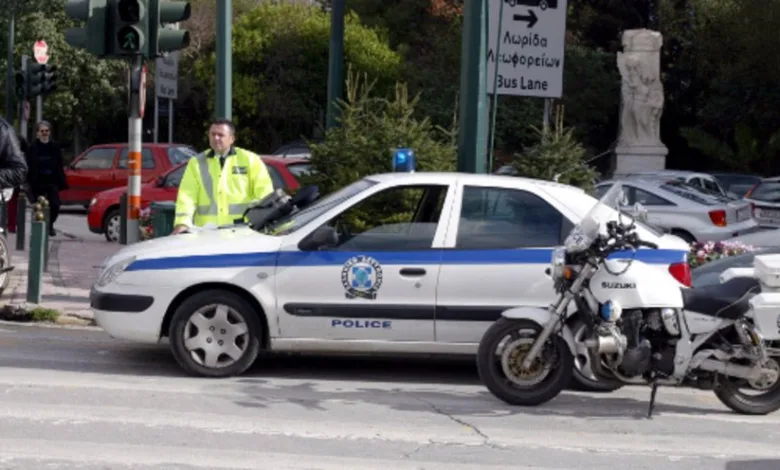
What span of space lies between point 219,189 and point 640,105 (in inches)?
1165

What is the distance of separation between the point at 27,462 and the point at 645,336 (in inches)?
158

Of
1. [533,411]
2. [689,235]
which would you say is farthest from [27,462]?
[689,235]

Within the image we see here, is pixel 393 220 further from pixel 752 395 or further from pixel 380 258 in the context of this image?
pixel 752 395

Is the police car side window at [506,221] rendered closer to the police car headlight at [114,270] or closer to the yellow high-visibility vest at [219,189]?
the yellow high-visibility vest at [219,189]

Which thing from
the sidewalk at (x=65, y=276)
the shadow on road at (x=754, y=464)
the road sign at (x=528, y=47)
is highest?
the road sign at (x=528, y=47)

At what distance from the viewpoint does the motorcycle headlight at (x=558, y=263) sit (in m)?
9.04

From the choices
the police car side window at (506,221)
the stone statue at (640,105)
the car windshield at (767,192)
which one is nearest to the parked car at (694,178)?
the car windshield at (767,192)

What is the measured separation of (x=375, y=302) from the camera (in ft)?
32.0

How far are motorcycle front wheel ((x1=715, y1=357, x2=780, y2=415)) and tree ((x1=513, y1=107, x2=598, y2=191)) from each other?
4129mm

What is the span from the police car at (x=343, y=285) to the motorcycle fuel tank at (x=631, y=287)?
25.9 inches

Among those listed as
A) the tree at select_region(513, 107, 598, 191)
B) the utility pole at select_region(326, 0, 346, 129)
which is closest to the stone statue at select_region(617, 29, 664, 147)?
the utility pole at select_region(326, 0, 346, 129)

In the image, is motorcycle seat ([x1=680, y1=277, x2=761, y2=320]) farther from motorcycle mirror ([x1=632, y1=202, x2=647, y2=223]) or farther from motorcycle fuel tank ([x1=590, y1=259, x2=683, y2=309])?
motorcycle mirror ([x1=632, y1=202, x2=647, y2=223])

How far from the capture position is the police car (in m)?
9.77

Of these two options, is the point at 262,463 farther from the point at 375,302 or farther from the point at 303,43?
the point at 303,43
